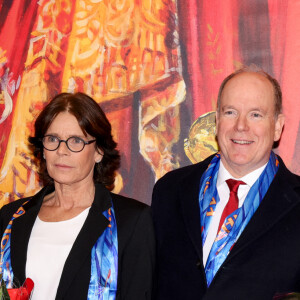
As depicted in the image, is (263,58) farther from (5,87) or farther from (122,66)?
(5,87)

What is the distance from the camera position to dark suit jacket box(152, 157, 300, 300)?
233 centimetres

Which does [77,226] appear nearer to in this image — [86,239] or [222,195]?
[86,239]

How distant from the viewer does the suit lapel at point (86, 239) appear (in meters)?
2.51

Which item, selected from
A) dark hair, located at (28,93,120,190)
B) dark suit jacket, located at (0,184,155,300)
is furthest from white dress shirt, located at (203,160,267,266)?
dark hair, located at (28,93,120,190)

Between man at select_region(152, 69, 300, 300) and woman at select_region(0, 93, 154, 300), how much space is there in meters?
0.15

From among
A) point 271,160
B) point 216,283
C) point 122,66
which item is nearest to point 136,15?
point 122,66

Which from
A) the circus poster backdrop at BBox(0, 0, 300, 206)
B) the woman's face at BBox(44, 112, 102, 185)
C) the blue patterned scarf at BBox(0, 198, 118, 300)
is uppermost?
the circus poster backdrop at BBox(0, 0, 300, 206)

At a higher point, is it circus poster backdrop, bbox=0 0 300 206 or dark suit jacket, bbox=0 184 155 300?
circus poster backdrop, bbox=0 0 300 206

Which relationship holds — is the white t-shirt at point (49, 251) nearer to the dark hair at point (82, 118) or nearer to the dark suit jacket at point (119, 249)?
the dark suit jacket at point (119, 249)

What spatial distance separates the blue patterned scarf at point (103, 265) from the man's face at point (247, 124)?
678 mm

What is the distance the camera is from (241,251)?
7.84 feet

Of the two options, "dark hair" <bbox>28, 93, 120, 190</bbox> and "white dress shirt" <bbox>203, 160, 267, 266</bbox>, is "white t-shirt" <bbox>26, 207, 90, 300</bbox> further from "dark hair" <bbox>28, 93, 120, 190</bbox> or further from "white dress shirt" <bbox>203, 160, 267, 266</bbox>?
"white dress shirt" <bbox>203, 160, 267, 266</bbox>

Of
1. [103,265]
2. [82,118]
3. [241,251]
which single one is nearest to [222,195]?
[241,251]

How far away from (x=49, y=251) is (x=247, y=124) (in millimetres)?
1144
